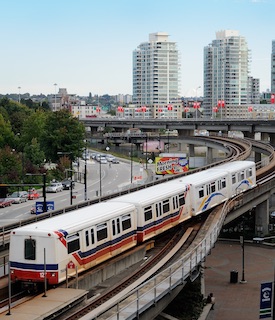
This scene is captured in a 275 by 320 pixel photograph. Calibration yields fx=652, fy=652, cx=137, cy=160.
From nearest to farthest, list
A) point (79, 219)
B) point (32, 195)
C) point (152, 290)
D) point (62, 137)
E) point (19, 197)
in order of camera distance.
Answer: point (152, 290), point (79, 219), point (19, 197), point (32, 195), point (62, 137)

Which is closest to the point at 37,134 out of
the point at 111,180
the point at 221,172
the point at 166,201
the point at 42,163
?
the point at 42,163

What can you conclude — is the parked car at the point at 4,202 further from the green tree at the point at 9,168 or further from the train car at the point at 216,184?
the train car at the point at 216,184

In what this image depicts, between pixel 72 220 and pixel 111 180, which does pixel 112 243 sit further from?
pixel 111 180

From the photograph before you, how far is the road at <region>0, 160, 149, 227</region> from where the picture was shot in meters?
59.1

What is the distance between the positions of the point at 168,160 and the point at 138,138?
77.4m

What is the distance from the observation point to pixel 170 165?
246 feet

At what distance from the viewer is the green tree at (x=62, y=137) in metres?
96.1

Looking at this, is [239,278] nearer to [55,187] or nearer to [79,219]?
[79,219]

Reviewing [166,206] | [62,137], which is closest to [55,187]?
[62,137]

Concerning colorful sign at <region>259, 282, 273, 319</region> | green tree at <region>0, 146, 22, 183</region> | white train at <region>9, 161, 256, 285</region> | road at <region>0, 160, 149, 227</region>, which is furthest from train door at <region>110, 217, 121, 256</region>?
green tree at <region>0, 146, 22, 183</region>

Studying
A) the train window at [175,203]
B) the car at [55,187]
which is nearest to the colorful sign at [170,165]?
the car at [55,187]

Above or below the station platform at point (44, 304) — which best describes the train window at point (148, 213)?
above

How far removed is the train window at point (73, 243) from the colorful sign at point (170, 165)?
49794 mm

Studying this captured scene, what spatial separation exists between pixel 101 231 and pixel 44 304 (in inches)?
215
